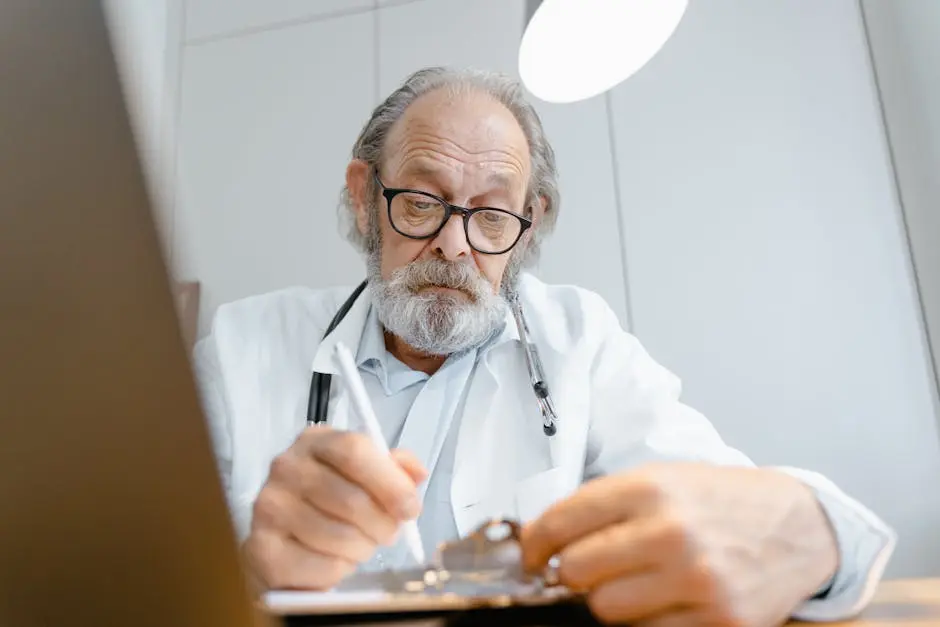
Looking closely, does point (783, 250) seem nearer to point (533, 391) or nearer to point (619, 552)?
point (533, 391)

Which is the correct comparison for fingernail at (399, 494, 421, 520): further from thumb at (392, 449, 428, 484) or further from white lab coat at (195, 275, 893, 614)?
white lab coat at (195, 275, 893, 614)

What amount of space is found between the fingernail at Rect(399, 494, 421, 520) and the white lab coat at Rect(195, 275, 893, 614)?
0.48m

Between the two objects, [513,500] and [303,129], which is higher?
[303,129]

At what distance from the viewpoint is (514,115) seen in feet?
4.15

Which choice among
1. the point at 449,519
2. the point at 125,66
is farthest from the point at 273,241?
the point at 125,66

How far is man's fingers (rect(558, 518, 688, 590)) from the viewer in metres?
0.34

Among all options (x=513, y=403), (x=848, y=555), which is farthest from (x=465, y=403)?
(x=848, y=555)

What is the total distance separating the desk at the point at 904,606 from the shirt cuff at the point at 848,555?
12 mm

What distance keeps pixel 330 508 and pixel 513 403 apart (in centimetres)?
59

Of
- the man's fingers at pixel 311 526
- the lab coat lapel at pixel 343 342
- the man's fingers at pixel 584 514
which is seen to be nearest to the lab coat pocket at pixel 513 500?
the lab coat lapel at pixel 343 342

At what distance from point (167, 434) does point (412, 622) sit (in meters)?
0.16

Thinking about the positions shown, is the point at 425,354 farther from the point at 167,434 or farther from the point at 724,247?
the point at 167,434

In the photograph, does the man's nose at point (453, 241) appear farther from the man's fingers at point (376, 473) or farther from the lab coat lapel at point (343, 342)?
the man's fingers at point (376, 473)

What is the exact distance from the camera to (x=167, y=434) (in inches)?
6.5
